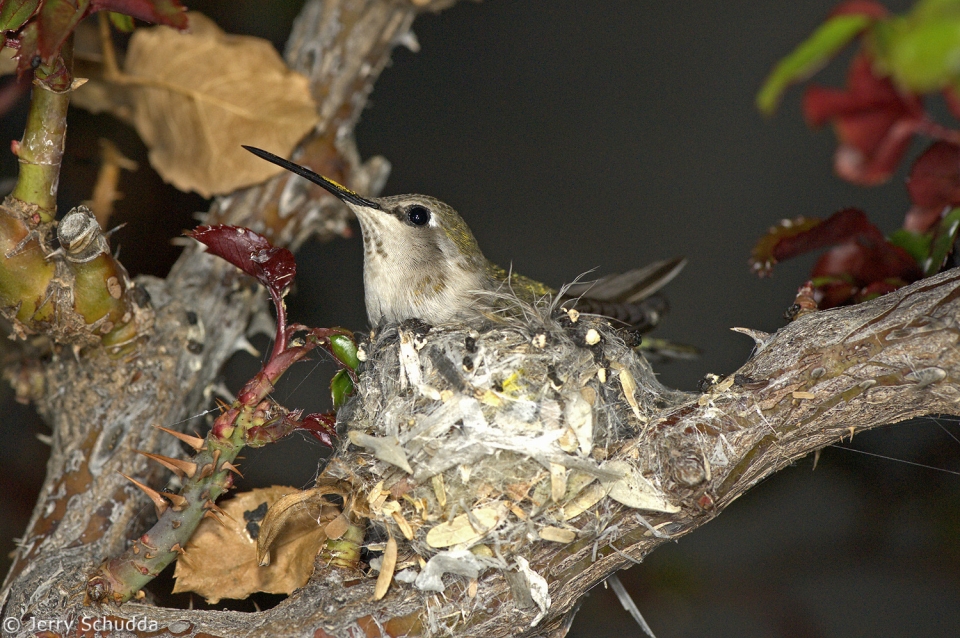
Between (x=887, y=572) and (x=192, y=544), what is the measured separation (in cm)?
181

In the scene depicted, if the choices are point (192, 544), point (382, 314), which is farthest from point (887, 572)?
point (192, 544)

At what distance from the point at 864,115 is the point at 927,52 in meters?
0.14

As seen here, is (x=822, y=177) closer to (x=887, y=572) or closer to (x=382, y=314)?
(x=887, y=572)

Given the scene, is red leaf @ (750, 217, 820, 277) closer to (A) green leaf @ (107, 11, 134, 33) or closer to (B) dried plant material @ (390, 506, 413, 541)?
(B) dried plant material @ (390, 506, 413, 541)

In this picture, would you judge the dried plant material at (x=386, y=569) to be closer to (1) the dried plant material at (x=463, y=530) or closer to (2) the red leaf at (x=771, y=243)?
(1) the dried plant material at (x=463, y=530)

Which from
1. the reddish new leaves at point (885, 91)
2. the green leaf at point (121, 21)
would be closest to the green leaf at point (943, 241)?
the reddish new leaves at point (885, 91)

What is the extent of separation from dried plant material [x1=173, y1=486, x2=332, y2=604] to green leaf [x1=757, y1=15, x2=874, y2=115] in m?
1.07

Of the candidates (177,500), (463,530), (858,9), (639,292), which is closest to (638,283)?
(639,292)

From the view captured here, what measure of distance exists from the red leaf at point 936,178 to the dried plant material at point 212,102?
127cm

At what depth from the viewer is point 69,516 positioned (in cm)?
149

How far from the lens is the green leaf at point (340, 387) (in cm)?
141

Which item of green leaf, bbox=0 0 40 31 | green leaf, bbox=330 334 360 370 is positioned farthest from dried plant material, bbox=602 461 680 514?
green leaf, bbox=0 0 40 31

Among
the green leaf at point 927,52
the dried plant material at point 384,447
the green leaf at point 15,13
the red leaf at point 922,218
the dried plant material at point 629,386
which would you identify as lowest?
the dried plant material at point 384,447

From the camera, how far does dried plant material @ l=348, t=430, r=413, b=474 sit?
3.97 feet
